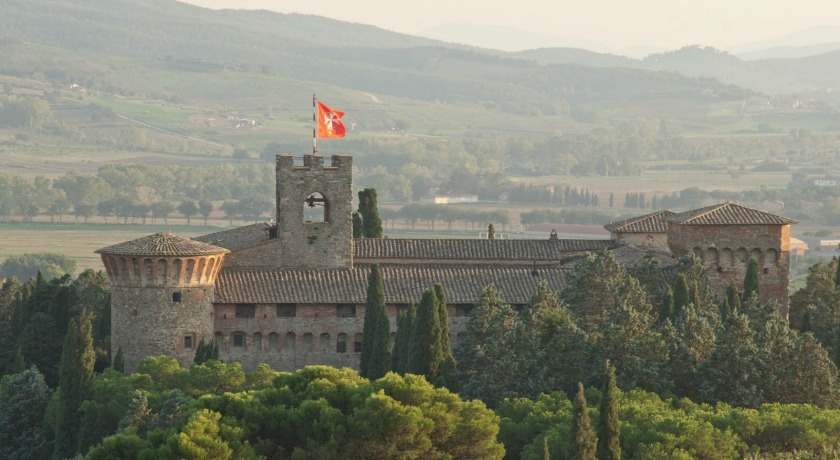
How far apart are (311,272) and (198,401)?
18173 mm

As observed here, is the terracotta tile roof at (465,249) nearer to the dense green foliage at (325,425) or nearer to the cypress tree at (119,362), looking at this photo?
the cypress tree at (119,362)

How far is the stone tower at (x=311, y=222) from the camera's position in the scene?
73188 millimetres

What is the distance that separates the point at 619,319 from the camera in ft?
200

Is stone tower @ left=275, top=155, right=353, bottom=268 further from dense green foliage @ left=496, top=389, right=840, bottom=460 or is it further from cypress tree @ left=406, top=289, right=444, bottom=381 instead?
dense green foliage @ left=496, top=389, right=840, bottom=460

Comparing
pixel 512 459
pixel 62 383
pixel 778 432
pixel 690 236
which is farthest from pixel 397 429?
pixel 690 236

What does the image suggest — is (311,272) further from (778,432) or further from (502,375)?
(778,432)

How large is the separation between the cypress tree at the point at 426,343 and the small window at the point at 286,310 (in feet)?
25.3

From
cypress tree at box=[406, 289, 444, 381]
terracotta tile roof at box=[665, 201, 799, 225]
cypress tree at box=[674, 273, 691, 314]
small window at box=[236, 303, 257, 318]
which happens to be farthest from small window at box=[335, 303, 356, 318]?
terracotta tile roof at box=[665, 201, 799, 225]

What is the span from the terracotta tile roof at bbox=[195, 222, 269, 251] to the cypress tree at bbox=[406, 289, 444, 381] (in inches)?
478

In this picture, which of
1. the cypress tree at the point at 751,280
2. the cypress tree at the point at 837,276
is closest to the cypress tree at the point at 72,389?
the cypress tree at the point at 751,280

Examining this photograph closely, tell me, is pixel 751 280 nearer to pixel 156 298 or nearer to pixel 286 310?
pixel 286 310

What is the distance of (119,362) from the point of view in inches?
2594

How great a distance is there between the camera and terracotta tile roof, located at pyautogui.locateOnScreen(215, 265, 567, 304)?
6906 cm

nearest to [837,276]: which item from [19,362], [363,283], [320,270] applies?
[363,283]
